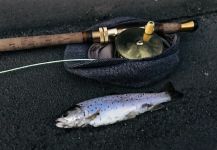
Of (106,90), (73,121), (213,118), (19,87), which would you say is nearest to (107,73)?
(106,90)

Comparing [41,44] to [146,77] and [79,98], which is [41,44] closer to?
[79,98]

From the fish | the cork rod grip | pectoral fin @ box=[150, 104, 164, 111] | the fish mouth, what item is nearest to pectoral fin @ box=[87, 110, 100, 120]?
the fish

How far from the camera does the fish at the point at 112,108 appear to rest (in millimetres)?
1747

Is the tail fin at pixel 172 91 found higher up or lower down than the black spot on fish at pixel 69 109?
higher up

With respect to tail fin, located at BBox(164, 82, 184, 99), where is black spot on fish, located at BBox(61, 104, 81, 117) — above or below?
below

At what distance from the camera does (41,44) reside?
6.22ft

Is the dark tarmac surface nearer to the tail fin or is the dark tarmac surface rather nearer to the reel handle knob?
the tail fin

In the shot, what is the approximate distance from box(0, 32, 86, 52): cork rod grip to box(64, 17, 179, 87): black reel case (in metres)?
0.04

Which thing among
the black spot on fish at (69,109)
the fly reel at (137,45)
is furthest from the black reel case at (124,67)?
the black spot on fish at (69,109)

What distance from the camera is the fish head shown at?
174cm

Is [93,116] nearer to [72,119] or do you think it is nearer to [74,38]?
[72,119]

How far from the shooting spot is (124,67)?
5.94 feet

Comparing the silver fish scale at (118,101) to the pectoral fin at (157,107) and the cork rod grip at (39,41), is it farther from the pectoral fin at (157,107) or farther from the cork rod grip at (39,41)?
the cork rod grip at (39,41)

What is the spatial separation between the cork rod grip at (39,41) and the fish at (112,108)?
Result: 320 mm
